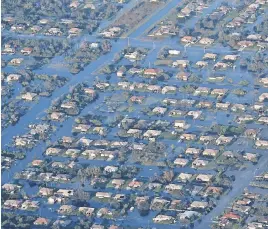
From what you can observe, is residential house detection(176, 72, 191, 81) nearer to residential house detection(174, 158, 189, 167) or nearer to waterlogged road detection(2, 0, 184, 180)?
waterlogged road detection(2, 0, 184, 180)

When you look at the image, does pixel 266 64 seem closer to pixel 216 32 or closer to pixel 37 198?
pixel 216 32

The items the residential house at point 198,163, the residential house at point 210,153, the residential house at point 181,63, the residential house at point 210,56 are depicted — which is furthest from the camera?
the residential house at point 210,56

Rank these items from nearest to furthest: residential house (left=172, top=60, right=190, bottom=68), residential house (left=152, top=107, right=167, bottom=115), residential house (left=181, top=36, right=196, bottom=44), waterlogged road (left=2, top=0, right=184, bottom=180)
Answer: waterlogged road (left=2, top=0, right=184, bottom=180) → residential house (left=152, top=107, right=167, bottom=115) → residential house (left=172, top=60, right=190, bottom=68) → residential house (left=181, top=36, right=196, bottom=44)

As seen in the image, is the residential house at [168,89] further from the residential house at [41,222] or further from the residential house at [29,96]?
the residential house at [41,222]

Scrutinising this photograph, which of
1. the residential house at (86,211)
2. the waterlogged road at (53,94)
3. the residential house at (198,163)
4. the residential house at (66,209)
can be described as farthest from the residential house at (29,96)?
the residential house at (86,211)

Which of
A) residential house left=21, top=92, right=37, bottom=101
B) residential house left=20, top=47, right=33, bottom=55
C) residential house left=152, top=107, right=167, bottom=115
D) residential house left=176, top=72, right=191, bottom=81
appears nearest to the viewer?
residential house left=152, top=107, right=167, bottom=115

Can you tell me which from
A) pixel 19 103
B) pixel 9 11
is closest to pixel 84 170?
pixel 19 103

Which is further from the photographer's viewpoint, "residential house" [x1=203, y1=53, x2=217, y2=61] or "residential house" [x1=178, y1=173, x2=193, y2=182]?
"residential house" [x1=203, y1=53, x2=217, y2=61]

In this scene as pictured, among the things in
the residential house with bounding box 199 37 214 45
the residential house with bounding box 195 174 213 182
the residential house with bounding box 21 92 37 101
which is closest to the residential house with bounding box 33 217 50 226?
the residential house with bounding box 195 174 213 182
